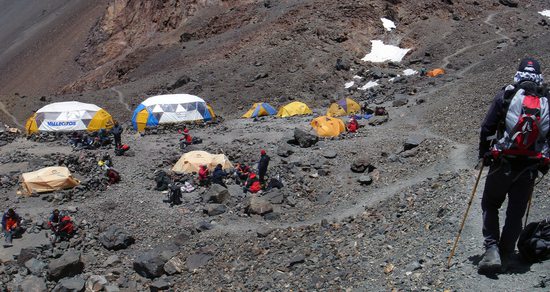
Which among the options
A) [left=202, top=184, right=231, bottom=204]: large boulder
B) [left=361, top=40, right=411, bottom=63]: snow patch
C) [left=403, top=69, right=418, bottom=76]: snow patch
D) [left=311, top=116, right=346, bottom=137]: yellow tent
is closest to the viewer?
[left=202, top=184, right=231, bottom=204]: large boulder

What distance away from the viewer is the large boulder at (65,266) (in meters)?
14.1

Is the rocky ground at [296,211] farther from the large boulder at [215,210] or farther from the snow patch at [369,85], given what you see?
the snow patch at [369,85]

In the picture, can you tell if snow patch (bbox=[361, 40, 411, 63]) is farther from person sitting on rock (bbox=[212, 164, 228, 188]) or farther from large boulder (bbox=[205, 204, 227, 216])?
large boulder (bbox=[205, 204, 227, 216])

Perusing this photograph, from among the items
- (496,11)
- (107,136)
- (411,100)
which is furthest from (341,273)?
(496,11)

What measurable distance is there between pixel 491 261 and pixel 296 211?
10.5m

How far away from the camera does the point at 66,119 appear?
97.3 ft

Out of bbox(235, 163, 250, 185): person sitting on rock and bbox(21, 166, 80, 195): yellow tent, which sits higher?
bbox(21, 166, 80, 195): yellow tent

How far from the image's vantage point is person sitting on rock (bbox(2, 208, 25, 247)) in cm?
1628

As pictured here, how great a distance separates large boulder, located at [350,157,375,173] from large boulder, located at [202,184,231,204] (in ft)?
14.1

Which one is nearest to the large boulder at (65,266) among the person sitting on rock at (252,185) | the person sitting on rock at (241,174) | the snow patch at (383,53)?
the person sitting on rock at (252,185)

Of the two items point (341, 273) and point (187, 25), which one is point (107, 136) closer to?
point (341, 273)

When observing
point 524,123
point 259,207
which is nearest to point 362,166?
point 259,207

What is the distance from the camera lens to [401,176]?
689 inches

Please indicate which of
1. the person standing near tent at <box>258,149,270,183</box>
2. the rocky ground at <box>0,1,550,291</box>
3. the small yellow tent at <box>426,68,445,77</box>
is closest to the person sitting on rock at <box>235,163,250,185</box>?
the rocky ground at <box>0,1,550,291</box>
